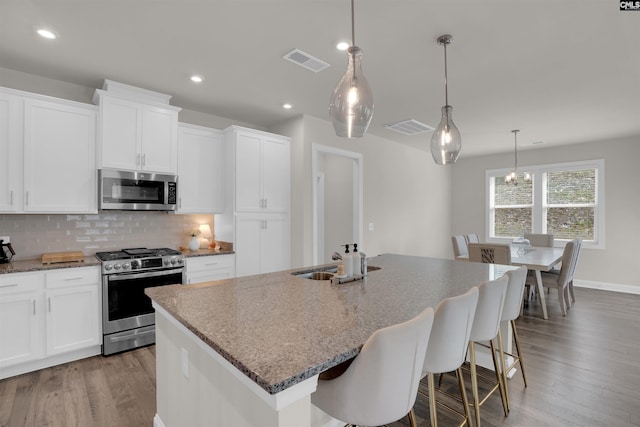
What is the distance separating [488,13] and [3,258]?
436 cm

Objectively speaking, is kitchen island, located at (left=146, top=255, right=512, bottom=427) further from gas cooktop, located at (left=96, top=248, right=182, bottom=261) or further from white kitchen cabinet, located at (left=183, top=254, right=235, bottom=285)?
white kitchen cabinet, located at (left=183, top=254, right=235, bottom=285)

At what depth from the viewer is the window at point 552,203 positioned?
5.71m

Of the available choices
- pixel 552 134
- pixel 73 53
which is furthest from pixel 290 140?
pixel 552 134

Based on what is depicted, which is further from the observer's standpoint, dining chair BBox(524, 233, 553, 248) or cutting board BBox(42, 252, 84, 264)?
dining chair BBox(524, 233, 553, 248)

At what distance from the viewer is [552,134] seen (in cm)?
519

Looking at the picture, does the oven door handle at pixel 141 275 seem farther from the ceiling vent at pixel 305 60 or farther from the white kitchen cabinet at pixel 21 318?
the ceiling vent at pixel 305 60

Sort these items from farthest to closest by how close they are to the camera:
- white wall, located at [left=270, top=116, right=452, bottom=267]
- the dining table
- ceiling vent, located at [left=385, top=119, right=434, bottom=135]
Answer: ceiling vent, located at [left=385, top=119, right=434, bottom=135], white wall, located at [left=270, top=116, right=452, bottom=267], the dining table

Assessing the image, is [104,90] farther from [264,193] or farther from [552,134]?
[552,134]

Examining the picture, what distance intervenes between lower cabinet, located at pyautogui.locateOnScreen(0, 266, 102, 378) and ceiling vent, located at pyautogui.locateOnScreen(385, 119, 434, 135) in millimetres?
4104

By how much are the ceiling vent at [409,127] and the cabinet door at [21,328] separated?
14.9 feet

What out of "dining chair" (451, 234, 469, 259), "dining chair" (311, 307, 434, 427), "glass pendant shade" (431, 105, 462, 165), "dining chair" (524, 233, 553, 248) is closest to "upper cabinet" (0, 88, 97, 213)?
"dining chair" (311, 307, 434, 427)

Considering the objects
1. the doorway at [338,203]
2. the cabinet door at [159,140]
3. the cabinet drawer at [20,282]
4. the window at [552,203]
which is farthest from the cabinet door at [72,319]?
the window at [552,203]

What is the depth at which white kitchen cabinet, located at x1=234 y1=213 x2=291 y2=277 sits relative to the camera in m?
3.86

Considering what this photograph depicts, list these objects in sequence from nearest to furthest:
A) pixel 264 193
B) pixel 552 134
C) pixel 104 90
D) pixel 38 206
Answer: pixel 38 206 < pixel 104 90 < pixel 264 193 < pixel 552 134
